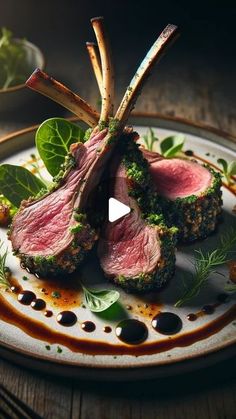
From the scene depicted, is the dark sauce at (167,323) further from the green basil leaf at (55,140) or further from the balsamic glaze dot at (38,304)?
the green basil leaf at (55,140)

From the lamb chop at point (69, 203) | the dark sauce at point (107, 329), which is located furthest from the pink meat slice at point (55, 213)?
the dark sauce at point (107, 329)

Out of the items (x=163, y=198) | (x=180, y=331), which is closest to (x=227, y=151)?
(x=163, y=198)

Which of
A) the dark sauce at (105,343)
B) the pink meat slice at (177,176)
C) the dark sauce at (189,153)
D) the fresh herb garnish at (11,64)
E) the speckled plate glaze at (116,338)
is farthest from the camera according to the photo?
the fresh herb garnish at (11,64)

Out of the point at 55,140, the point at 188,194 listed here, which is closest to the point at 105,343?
the point at 188,194

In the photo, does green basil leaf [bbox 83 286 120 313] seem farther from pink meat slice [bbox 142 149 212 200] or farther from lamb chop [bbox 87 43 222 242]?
pink meat slice [bbox 142 149 212 200]

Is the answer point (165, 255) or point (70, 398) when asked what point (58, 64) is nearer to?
point (165, 255)

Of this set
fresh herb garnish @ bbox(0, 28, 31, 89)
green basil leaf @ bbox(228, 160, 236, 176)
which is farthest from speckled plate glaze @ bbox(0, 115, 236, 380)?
fresh herb garnish @ bbox(0, 28, 31, 89)

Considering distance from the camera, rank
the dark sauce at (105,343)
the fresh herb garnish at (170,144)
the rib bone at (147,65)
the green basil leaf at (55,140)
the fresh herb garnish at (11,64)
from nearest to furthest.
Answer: the dark sauce at (105,343) < the rib bone at (147,65) < the green basil leaf at (55,140) < the fresh herb garnish at (170,144) < the fresh herb garnish at (11,64)
